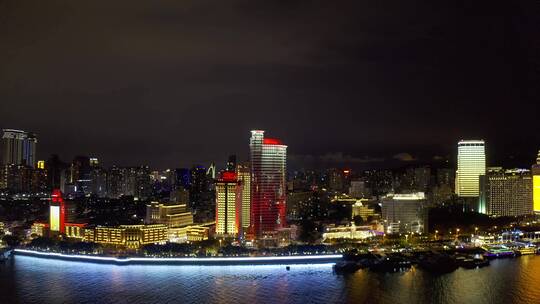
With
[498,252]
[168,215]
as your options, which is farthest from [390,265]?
[168,215]

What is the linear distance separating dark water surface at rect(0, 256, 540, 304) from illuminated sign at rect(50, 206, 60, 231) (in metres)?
4.80

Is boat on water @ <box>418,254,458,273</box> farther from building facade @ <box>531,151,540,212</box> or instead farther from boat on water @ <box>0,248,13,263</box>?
boat on water @ <box>0,248,13,263</box>

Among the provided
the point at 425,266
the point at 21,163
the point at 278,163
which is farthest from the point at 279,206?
the point at 21,163

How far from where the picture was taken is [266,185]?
18797mm

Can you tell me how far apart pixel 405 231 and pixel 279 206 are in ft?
14.3

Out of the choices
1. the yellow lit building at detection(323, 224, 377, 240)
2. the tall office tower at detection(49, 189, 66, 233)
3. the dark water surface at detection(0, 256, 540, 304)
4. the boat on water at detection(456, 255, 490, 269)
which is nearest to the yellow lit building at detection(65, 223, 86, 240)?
the tall office tower at detection(49, 189, 66, 233)

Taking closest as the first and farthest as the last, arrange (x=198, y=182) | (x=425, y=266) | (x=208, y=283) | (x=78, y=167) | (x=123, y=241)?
(x=208, y=283) < (x=425, y=266) < (x=123, y=241) < (x=198, y=182) < (x=78, y=167)

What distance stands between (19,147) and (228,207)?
2113 cm

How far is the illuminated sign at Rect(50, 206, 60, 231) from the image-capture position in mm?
20062

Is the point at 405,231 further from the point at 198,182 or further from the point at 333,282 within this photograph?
the point at 198,182

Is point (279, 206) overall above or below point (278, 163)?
below

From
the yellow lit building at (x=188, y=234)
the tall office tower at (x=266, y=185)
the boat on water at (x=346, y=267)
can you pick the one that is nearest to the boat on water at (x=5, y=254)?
the yellow lit building at (x=188, y=234)

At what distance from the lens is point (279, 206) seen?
18.9m

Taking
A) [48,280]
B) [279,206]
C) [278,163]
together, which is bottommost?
[48,280]
